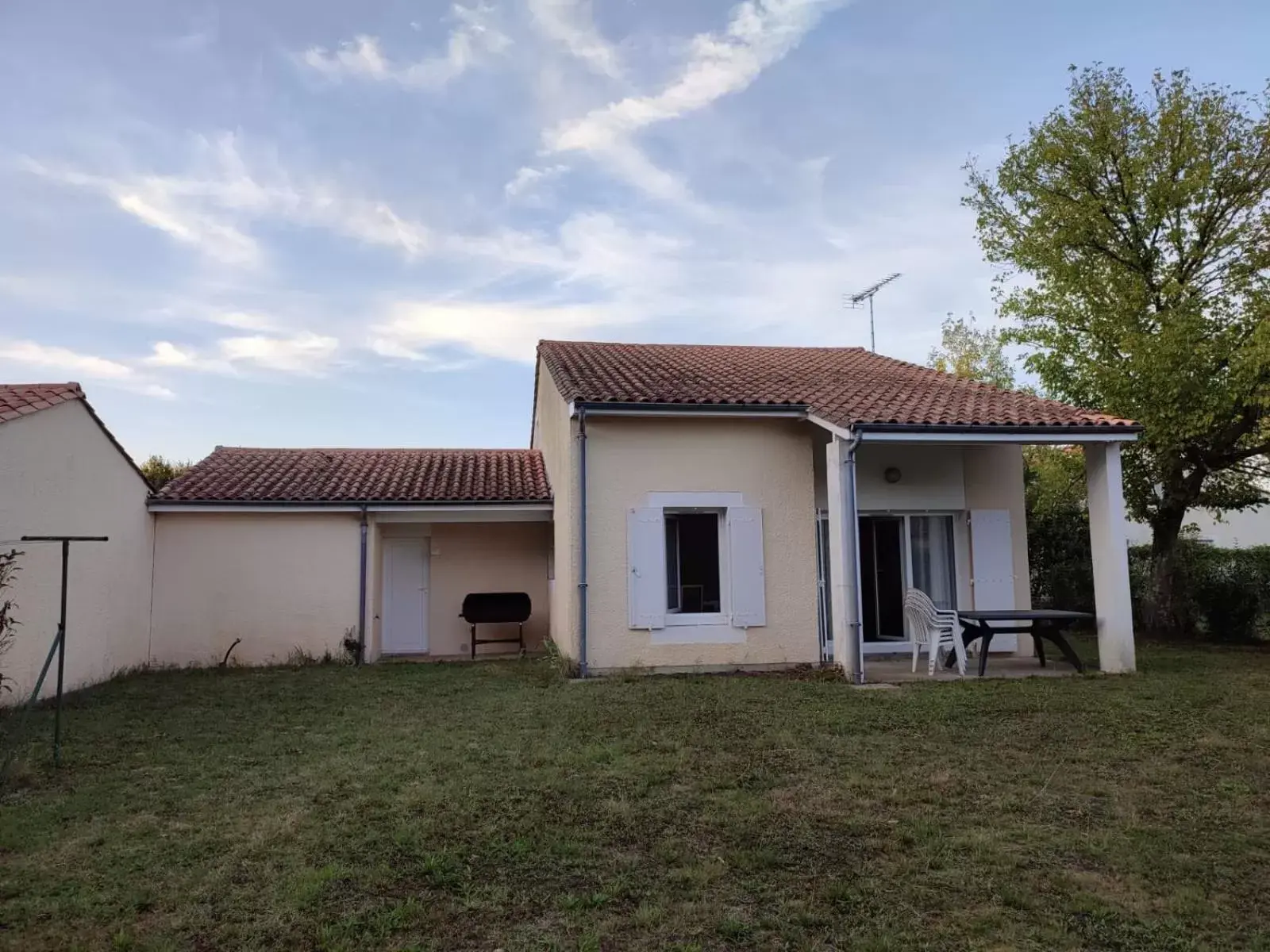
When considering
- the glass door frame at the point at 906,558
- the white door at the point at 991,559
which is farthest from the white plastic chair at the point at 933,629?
the white door at the point at 991,559

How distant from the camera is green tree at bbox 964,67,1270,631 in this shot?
14.1m

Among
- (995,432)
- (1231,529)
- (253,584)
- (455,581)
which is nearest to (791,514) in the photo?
(995,432)

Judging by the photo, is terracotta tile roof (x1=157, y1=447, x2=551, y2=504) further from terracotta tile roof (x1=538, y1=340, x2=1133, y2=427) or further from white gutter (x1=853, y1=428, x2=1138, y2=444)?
white gutter (x1=853, y1=428, x2=1138, y2=444)

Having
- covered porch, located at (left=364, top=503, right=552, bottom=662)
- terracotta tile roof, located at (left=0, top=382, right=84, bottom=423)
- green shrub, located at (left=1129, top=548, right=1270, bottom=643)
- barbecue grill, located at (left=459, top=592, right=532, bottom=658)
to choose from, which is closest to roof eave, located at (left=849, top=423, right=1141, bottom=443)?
green shrub, located at (left=1129, top=548, right=1270, bottom=643)

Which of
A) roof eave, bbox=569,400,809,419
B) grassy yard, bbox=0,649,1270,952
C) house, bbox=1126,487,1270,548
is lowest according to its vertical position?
grassy yard, bbox=0,649,1270,952

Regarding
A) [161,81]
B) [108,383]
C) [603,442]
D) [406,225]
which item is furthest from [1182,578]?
[108,383]

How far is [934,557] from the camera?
12922mm

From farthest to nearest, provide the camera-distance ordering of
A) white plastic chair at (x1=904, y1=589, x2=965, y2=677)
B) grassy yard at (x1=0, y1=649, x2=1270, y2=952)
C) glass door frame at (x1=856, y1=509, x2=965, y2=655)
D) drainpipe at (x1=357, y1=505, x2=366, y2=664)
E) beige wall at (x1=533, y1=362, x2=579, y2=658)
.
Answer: drainpipe at (x1=357, y1=505, x2=366, y2=664)
glass door frame at (x1=856, y1=509, x2=965, y2=655)
beige wall at (x1=533, y1=362, x2=579, y2=658)
white plastic chair at (x1=904, y1=589, x2=965, y2=677)
grassy yard at (x1=0, y1=649, x2=1270, y2=952)

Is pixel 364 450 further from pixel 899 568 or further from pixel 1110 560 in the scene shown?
pixel 1110 560

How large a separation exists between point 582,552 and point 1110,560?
22.4ft

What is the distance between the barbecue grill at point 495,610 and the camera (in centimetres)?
1509

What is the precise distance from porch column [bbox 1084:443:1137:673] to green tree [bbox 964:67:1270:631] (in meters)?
3.89

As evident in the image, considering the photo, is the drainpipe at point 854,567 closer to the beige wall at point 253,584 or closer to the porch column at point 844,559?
the porch column at point 844,559

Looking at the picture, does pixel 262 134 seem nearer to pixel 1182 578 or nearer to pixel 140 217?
pixel 140 217
